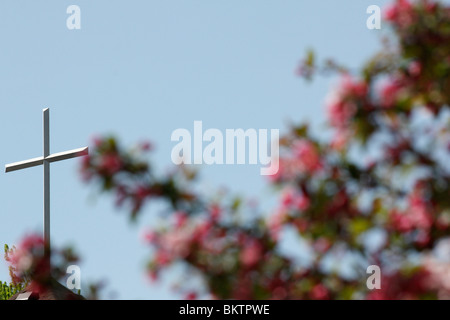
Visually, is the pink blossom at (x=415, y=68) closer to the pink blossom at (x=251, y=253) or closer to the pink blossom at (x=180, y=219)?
the pink blossom at (x=251, y=253)

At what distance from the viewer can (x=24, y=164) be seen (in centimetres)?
899

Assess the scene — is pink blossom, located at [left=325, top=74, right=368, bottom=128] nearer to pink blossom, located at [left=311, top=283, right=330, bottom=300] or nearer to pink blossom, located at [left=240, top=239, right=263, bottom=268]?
pink blossom, located at [left=240, top=239, right=263, bottom=268]

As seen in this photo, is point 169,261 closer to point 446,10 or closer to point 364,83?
point 364,83

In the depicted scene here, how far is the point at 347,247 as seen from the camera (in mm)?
5094

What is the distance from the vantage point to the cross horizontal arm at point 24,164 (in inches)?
345

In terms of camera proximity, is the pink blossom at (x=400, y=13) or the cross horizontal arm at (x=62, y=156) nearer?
the pink blossom at (x=400, y=13)

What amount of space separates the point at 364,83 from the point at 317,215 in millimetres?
1059

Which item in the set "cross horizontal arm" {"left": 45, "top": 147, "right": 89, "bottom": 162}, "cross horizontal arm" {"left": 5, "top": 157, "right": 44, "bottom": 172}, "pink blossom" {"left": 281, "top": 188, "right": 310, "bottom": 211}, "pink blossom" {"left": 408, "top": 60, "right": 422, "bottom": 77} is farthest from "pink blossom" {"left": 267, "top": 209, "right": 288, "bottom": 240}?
"cross horizontal arm" {"left": 5, "top": 157, "right": 44, "bottom": 172}

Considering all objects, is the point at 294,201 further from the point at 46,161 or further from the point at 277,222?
the point at 46,161

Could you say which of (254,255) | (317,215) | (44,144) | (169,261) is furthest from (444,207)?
(44,144)

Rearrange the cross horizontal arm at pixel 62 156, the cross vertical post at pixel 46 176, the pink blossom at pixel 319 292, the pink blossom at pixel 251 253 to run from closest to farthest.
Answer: the pink blossom at pixel 251 253, the pink blossom at pixel 319 292, the cross vertical post at pixel 46 176, the cross horizontal arm at pixel 62 156

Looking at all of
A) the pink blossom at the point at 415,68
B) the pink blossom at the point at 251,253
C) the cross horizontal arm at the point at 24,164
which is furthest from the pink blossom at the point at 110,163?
the cross horizontal arm at the point at 24,164

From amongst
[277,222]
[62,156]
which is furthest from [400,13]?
[62,156]
